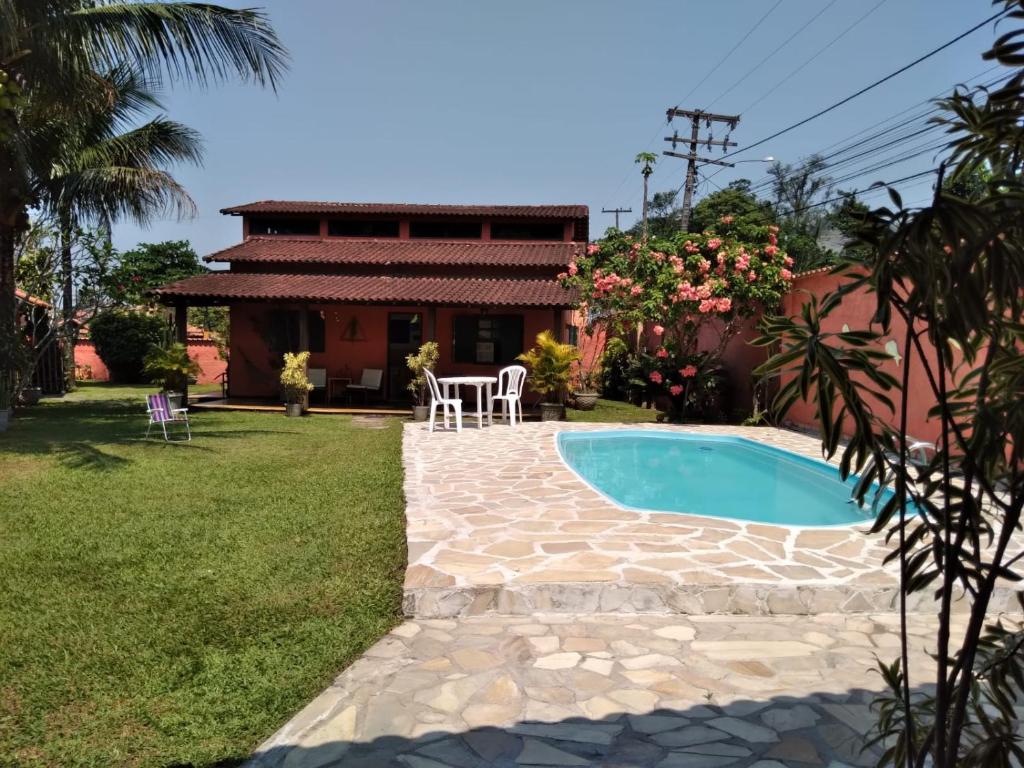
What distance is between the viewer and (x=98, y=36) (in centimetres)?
960

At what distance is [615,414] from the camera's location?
15.9 m

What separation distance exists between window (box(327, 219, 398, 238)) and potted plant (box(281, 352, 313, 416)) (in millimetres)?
5964

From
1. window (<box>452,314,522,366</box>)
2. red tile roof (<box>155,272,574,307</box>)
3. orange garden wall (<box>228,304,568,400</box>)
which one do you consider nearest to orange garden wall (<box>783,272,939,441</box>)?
red tile roof (<box>155,272,574,307</box>)

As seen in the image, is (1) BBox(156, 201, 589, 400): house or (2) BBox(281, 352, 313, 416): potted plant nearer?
(2) BBox(281, 352, 313, 416): potted plant

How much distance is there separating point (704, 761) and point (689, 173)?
24.7 metres

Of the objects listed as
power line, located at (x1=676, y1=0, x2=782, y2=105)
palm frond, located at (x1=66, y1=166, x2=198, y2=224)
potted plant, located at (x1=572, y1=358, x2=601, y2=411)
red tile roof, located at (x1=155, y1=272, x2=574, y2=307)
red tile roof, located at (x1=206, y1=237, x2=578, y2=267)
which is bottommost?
potted plant, located at (x1=572, y1=358, x2=601, y2=411)

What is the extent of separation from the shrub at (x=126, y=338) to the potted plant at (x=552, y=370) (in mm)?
15072

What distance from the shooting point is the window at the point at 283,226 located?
19547 millimetres

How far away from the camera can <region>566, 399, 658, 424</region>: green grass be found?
14852 mm

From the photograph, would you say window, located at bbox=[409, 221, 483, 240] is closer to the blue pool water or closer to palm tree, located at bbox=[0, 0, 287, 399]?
palm tree, located at bbox=[0, 0, 287, 399]

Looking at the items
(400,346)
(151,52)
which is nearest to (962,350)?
(151,52)

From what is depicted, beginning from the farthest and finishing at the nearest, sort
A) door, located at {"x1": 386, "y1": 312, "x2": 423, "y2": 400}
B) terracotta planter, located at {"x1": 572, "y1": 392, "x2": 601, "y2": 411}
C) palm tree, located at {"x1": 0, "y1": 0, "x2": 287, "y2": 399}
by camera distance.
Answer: door, located at {"x1": 386, "y1": 312, "x2": 423, "y2": 400}
terracotta planter, located at {"x1": 572, "y1": 392, "x2": 601, "y2": 411}
palm tree, located at {"x1": 0, "y1": 0, "x2": 287, "y2": 399}

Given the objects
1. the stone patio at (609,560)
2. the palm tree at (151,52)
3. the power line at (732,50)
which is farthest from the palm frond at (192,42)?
the power line at (732,50)

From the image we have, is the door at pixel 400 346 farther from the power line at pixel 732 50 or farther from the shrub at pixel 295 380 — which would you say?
the power line at pixel 732 50
